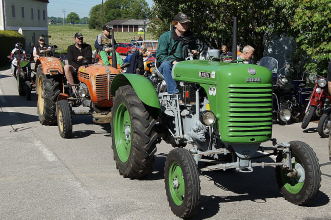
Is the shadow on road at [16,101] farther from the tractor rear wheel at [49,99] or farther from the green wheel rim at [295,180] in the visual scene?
the green wheel rim at [295,180]

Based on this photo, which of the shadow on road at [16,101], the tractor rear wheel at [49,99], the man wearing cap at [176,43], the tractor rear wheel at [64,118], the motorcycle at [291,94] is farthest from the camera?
the shadow on road at [16,101]

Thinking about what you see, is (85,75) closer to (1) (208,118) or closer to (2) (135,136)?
(2) (135,136)

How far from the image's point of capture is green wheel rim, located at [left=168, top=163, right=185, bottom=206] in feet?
15.4

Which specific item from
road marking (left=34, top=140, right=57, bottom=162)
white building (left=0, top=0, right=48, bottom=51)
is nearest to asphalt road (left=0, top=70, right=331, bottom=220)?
road marking (left=34, top=140, right=57, bottom=162)

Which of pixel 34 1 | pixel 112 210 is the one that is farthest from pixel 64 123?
pixel 34 1

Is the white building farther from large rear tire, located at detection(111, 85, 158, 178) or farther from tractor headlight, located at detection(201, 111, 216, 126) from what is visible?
tractor headlight, located at detection(201, 111, 216, 126)

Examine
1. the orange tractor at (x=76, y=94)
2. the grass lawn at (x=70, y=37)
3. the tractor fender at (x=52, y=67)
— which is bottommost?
the orange tractor at (x=76, y=94)

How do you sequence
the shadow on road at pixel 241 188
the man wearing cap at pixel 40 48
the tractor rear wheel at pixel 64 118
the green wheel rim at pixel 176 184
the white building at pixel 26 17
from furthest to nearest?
the white building at pixel 26 17 → the man wearing cap at pixel 40 48 → the tractor rear wheel at pixel 64 118 → the shadow on road at pixel 241 188 → the green wheel rim at pixel 176 184

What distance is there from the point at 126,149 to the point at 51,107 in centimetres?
339

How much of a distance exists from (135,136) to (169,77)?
2.68 feet

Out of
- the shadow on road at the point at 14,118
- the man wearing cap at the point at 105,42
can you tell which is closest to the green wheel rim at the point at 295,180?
the man wearing cap at the point at 105,42

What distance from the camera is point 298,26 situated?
11352 millimetres

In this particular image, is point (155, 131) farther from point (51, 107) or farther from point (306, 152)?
point (51, 107)

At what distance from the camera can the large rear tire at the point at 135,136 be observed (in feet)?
18.2
